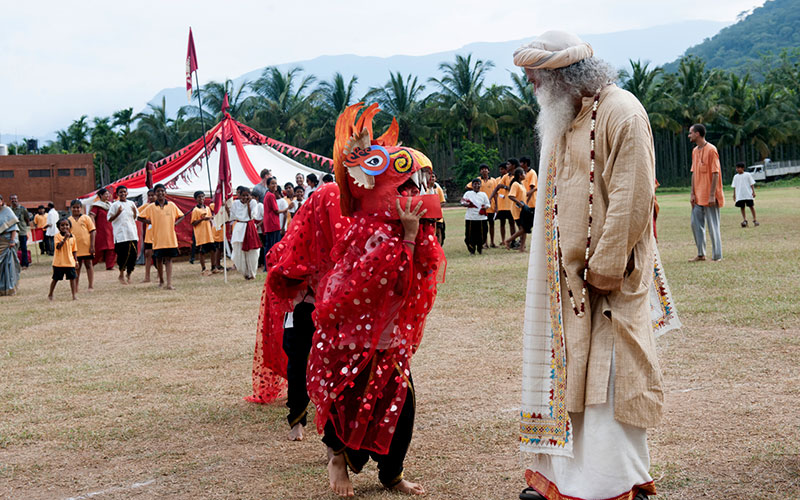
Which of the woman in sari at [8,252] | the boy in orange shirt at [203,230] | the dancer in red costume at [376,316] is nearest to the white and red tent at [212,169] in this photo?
the boy in orange shirt at [203,230]

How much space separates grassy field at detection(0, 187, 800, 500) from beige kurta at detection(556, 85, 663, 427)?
83 centimetres

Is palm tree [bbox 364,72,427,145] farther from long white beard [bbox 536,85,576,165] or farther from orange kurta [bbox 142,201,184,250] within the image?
long white beard [bbox 536,85,576,165]

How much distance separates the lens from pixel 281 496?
3674mm

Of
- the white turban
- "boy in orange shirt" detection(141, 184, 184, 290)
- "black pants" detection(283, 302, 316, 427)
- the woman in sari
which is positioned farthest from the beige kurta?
the woman in sari

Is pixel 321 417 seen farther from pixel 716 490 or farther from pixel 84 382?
pixel 84 382

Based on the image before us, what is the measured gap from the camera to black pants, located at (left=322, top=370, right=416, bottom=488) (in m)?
3.68

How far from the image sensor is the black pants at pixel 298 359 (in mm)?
4539

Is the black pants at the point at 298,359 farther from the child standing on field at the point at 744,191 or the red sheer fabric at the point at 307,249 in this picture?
the child standing on field at the point at 744,191

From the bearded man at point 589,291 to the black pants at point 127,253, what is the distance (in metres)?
12.2

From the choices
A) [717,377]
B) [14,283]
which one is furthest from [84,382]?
[14,283]

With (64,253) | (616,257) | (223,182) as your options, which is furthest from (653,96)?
(616,257)

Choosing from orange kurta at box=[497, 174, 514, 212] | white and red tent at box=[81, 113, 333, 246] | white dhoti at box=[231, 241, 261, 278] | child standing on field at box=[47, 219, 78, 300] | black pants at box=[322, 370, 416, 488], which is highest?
white and red tent at box=[81, 113, 333, 246]

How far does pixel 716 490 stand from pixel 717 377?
1959 mm

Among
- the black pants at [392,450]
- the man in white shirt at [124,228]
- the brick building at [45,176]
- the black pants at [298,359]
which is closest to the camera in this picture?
the black pants at [392,450]
